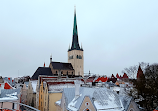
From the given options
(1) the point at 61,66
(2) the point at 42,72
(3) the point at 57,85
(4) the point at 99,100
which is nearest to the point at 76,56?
(1) the point at 61,66

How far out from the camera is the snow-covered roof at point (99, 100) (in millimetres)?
22578

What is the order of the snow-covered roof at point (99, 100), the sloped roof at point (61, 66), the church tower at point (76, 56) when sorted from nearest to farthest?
the snow-covered roof at point (99, 100) → the sloped roof at point (61, 66) → the church tower at point (76, 56)

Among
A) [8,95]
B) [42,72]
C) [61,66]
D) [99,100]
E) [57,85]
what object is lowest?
[99,100]

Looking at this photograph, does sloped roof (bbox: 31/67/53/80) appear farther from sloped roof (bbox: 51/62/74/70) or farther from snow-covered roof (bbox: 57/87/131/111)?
snow-covered roof (bbox: 57/87/131/111)

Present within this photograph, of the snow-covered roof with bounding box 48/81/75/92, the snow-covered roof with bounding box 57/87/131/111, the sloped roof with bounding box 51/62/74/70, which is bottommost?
the snow-covered roof with bounding box 57/87/131/111

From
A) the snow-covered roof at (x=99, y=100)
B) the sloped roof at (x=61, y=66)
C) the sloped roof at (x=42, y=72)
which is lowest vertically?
the snow-covered roof at (x=99, y=100)

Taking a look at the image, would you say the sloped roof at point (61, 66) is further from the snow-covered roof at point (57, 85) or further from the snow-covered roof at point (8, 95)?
the snow-covered roof at point (8, 95)

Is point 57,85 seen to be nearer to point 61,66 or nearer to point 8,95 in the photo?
point 8,95

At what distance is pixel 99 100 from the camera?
23328 millimetres

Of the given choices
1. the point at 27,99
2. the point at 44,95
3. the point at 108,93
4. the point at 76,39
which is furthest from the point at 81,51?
the point at 108,93

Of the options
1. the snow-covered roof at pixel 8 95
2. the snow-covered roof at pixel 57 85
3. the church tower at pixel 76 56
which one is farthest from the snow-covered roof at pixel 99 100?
the church tower at pixel 76 56

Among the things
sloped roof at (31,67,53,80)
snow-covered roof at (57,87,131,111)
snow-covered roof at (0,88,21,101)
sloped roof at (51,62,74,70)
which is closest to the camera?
snow-covered roof at (57,87,131,111)

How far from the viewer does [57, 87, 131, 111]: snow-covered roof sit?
22578 millimetres

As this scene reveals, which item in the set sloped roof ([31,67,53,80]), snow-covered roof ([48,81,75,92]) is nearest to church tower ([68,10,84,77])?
sloped roof ([31,67,53,80])
